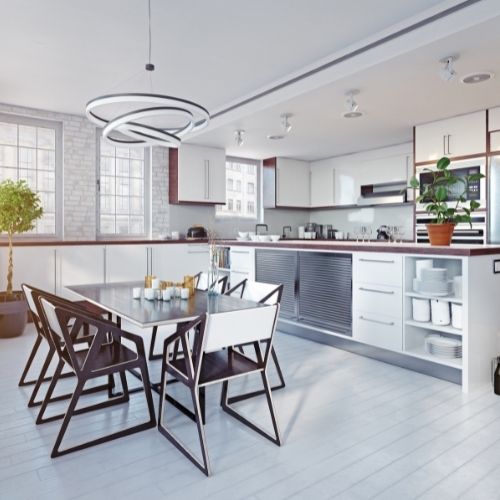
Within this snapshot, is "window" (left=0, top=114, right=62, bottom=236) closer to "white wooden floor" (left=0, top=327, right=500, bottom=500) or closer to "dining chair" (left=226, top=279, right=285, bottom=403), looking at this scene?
"white wooden floor" (left=0, top=327, right=500, bottom=500)

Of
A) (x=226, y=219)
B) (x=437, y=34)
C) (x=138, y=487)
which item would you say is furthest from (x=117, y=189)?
(x=138, y=487)

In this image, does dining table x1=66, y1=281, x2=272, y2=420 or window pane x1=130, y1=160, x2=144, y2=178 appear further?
window pane x1=130, y1=160, x2=144, y2=178

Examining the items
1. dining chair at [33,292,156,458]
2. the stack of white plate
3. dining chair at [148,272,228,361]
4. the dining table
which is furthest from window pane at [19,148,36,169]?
the stack of white plate

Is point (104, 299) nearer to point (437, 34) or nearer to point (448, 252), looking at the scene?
point (448, 252)

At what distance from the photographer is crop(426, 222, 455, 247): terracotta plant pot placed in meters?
3.31

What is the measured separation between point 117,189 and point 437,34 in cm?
464

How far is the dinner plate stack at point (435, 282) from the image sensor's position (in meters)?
3.15

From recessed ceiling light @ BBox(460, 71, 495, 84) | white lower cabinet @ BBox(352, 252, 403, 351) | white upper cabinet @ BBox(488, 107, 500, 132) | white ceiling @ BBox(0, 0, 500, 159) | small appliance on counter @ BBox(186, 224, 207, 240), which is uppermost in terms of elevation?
white ceiling @ BBox(0, 0, 500, 159)

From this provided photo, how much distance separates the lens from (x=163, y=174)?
6.60 meters

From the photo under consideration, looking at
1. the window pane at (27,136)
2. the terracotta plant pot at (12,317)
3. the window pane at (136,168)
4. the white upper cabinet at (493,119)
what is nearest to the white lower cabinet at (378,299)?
the white upper cabinet at (493,119)

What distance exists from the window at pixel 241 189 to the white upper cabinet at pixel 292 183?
536mm

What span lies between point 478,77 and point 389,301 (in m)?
2.22

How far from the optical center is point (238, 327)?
2.08 m

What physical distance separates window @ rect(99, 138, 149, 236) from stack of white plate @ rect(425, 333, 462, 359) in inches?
180
